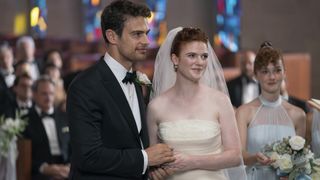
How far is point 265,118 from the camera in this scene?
5.75 m

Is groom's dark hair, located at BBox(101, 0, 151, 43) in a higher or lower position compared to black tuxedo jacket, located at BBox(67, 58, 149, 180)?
higher

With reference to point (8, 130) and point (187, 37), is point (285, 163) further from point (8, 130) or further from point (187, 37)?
point (8, 130)

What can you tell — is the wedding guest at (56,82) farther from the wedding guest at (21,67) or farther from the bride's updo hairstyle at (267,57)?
the bride's updo hairstyle at (267,57)

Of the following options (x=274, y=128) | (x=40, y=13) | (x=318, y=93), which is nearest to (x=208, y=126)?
(x=274, y=128)

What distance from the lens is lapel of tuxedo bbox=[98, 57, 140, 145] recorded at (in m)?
4.21

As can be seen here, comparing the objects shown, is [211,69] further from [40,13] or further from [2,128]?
[40,13]

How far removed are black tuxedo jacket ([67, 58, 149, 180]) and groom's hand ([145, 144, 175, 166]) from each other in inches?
2.5

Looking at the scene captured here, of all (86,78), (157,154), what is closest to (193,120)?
(157,154)

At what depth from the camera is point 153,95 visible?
5082mm

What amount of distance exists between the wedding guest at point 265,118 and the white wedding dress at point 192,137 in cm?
96

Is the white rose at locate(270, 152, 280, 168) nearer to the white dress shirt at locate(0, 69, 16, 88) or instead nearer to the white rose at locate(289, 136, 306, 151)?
the white rose at locate(289, 136, 306, 151)

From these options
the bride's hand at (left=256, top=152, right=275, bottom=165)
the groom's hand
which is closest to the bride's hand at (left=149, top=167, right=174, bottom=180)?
the groom's hand

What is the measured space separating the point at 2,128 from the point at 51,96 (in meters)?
0.96

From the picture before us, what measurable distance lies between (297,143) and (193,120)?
2.94 feet
